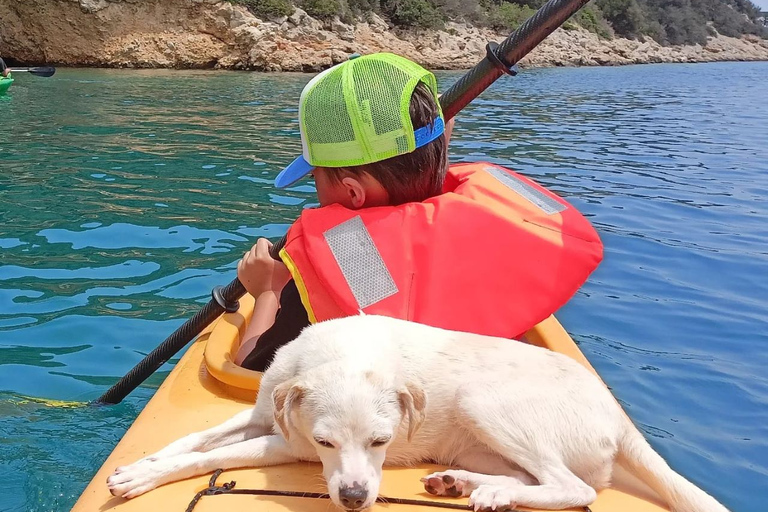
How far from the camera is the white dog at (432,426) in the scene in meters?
2.10

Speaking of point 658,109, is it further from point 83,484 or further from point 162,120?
point 83,484

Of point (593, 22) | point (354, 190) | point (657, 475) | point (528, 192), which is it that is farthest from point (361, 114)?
point (593, 22)

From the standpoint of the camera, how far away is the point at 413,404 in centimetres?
219

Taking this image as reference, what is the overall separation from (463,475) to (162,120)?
1340 cm

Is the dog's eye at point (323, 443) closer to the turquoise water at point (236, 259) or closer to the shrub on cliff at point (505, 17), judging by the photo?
the turquoise water at point (236, 259)

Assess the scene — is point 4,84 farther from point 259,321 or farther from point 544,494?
point 544,494

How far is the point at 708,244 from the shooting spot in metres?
7.49

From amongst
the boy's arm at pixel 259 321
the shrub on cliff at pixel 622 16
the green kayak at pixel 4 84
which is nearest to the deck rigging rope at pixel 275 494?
the boy's arm at pixel 259 321

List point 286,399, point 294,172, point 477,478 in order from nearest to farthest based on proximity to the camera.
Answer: point 286,399, point 477,478, point 294,172

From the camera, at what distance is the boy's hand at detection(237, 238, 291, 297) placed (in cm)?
345

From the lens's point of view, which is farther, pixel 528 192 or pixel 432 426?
pixel 528 192

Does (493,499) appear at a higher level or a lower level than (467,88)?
lower

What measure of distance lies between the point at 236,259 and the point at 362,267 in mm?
4098

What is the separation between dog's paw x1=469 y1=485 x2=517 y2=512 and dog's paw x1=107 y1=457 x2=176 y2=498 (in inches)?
36.6
